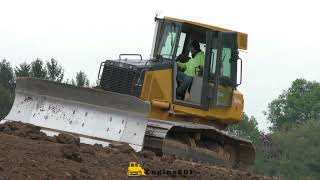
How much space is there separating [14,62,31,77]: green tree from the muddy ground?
43.8 meters

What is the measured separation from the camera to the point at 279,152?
5884 centimetres

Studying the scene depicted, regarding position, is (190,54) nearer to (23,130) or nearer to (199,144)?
(199,144)

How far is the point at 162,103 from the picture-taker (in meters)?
14.5

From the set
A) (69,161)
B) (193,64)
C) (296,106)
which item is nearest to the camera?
(69,161)

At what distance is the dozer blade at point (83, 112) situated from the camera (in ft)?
43.3

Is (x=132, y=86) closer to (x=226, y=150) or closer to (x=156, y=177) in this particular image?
(x=226, y=150)

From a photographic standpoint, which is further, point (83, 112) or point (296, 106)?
point (296, 106)

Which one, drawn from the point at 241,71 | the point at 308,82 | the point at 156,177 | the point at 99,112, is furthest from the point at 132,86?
the point at 308,82

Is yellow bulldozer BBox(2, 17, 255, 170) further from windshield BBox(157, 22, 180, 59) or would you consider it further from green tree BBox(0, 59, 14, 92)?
green tree BBox(0, 59, 14, 92)

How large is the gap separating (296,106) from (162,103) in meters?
62.9

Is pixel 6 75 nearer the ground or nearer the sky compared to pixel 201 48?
nearer the sky

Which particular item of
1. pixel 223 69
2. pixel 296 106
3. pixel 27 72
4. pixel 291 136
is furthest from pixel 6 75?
pixel 223 69

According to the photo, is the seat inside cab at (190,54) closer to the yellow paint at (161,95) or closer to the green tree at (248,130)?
the yellow paint at (161,95)

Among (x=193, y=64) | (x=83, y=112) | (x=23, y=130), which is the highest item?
(x=193, y=64)
